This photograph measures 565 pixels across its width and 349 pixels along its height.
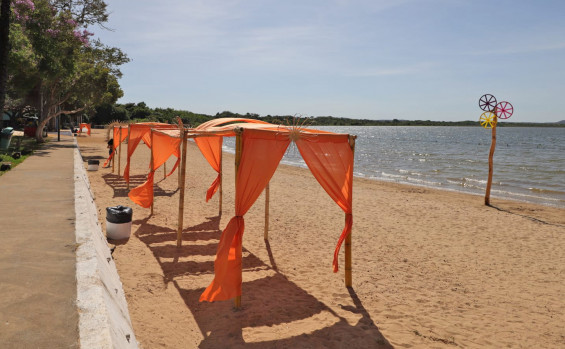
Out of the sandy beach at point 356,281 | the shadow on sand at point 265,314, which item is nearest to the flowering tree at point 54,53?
the sandy beach at point 356,281

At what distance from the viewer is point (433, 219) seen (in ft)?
36.1

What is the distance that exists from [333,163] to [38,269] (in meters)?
3.87

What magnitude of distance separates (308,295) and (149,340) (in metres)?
2.33

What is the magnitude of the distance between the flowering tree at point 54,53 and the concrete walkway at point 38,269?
1017cm

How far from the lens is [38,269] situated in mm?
4180

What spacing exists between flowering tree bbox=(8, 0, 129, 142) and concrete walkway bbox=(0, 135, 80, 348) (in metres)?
10.2

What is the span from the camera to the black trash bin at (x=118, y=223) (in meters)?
7.41

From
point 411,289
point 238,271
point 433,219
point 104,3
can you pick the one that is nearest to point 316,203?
point 433,219

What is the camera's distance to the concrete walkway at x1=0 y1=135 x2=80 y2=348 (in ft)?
9.79

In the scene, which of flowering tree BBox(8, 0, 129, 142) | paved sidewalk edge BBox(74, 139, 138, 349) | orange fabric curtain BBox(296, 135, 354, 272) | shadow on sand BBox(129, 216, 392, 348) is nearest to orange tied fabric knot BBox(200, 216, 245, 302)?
shadow on sand BBox(129, 216, 392, 348)

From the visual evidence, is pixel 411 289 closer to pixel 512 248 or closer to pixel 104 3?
pixel 512 248

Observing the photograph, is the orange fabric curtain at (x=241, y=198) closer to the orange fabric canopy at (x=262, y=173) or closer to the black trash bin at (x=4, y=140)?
the orange fabric canopy at (x=262, y=173)

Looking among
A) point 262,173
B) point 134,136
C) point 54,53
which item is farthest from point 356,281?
point 54,53

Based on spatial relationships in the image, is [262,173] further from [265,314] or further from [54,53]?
[54,53]
